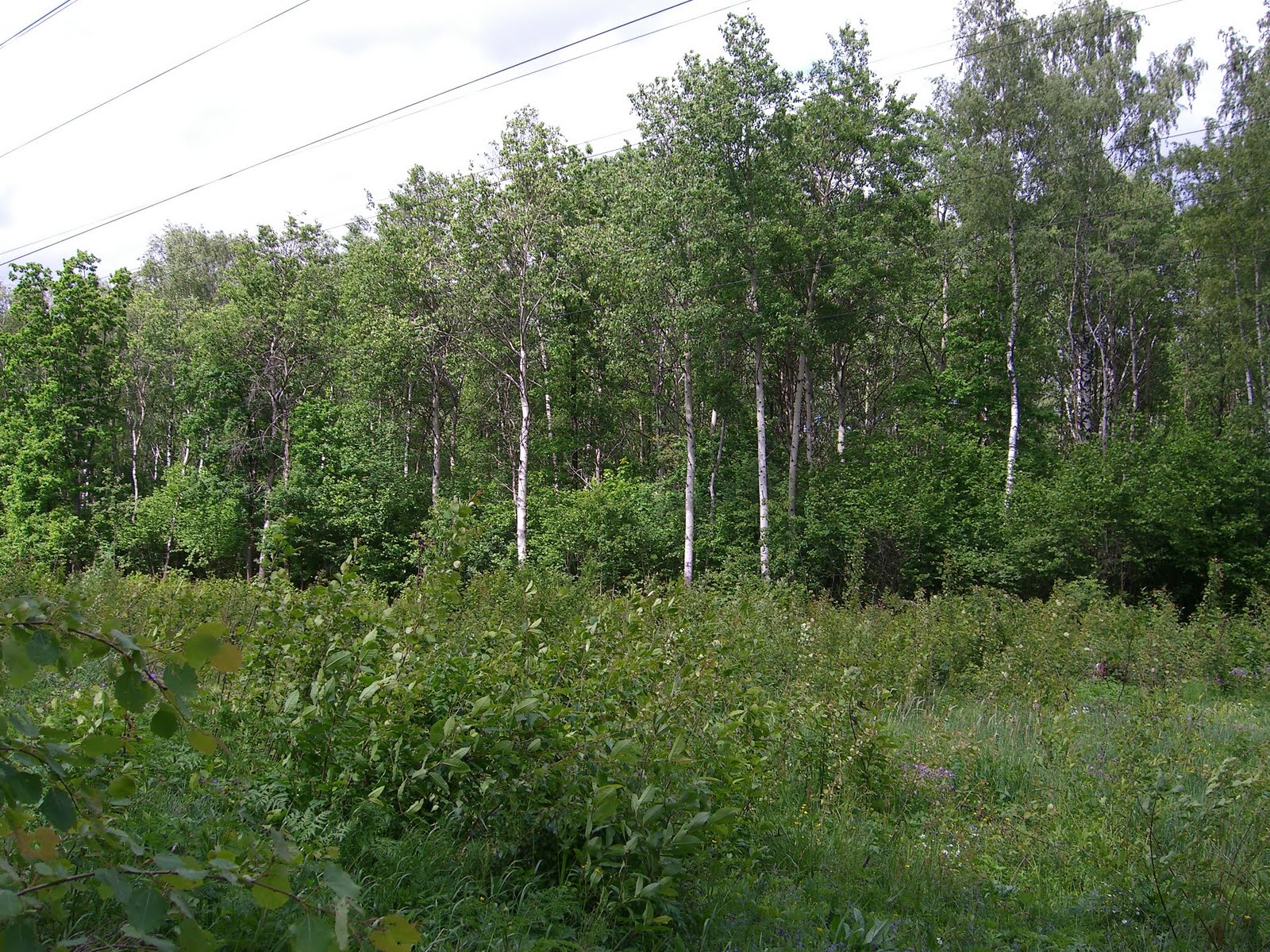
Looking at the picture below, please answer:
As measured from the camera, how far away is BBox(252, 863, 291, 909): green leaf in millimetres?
1243

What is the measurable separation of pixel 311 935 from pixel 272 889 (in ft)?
0.30

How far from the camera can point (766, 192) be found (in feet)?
68.7

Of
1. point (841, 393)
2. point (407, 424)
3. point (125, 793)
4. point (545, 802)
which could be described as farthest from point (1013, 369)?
point (125, 793)

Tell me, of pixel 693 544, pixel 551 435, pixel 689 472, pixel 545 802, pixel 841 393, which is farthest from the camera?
pixel 551 435

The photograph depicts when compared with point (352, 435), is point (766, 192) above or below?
above

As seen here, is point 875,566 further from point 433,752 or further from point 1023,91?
point 433,752

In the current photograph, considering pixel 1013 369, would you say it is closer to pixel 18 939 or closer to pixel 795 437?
pixel 795 437

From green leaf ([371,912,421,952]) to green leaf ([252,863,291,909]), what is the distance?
0.50 ft

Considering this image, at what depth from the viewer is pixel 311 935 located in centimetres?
121

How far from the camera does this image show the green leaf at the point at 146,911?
46.3 inches

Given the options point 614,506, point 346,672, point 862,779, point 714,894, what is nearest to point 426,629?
point 346,672

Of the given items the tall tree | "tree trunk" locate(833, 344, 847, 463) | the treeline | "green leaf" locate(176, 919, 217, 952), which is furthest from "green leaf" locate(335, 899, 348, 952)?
the tall tree

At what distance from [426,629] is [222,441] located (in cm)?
2983

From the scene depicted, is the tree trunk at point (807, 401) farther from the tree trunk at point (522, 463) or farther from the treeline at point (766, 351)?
the tree trunk at point (522, 463)
